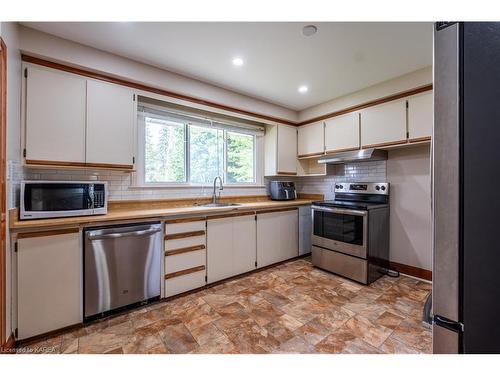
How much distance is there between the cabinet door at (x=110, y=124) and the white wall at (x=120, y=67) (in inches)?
6.7

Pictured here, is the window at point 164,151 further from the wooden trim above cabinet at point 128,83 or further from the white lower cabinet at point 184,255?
the white lower cabinet at point 184,255

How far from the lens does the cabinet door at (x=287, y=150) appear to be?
12.4 ft

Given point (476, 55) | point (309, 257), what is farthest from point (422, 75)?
point (309, 257)

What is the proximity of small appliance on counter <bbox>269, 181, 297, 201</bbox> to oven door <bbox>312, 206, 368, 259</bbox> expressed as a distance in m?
0.62

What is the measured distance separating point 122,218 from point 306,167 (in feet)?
10.2

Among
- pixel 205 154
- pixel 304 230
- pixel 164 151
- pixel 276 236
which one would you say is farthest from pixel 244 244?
pixel 164 151

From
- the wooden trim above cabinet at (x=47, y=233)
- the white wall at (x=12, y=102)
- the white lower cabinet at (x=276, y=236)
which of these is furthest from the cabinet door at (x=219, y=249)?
the white wall at (x=12, y=102)

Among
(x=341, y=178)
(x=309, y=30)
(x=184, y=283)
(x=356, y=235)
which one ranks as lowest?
(x=184, y=283)

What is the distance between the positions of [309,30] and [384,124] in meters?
1.63

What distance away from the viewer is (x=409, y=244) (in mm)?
2906

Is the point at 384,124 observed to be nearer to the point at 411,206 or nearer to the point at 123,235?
the point at 411,206

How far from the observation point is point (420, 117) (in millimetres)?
2551

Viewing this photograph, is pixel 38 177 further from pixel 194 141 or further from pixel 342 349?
pixel 342 349

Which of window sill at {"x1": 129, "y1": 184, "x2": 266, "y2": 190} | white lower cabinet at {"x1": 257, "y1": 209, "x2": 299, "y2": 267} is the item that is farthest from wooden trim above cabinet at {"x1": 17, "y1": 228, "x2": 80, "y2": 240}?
white lower cabinet at {"x1": 257, "y1": 209, "x2": 299, "y2": 267}
